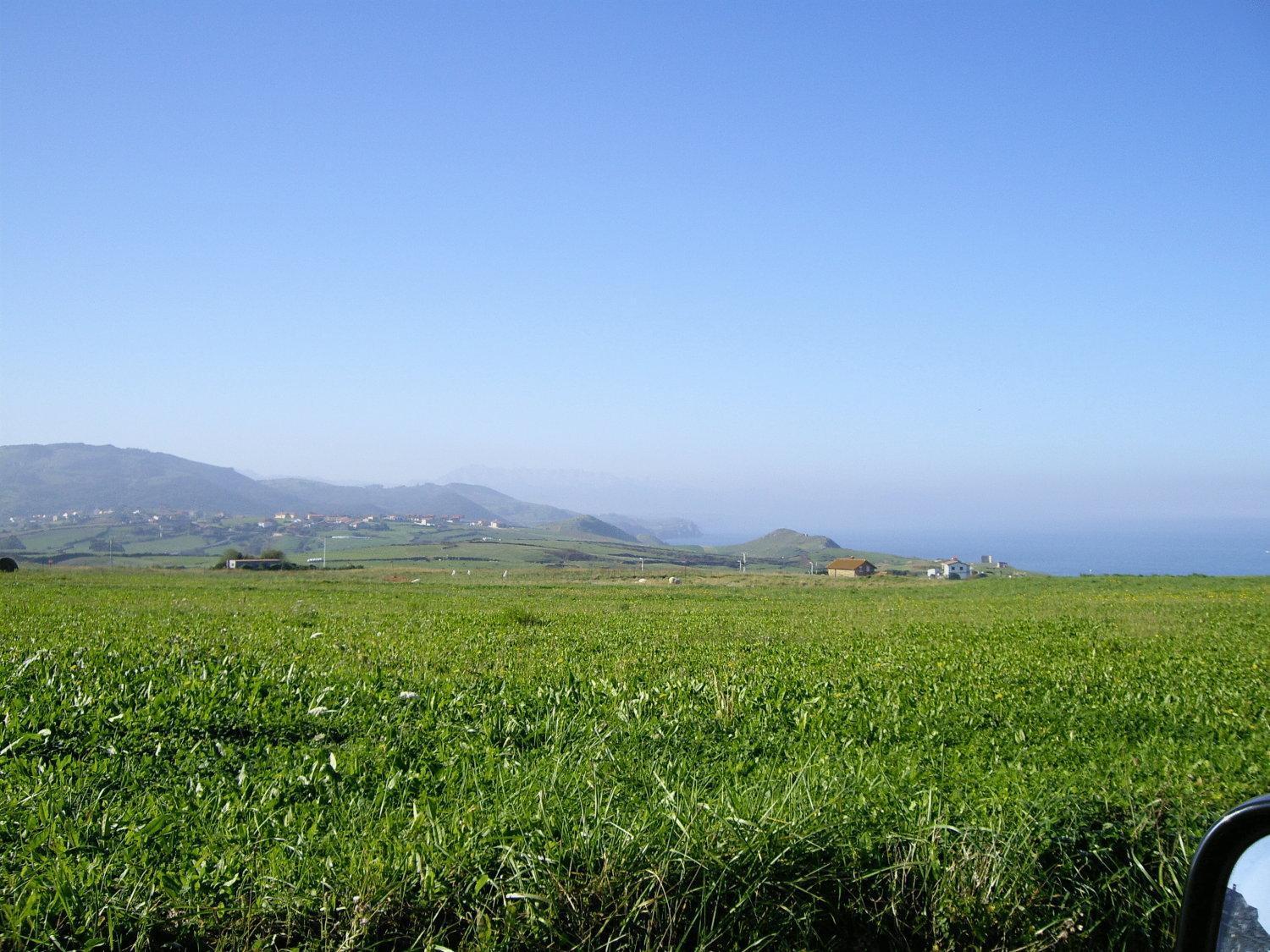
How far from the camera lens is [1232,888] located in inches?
97.1

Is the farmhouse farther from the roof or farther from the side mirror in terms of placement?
the side mirror

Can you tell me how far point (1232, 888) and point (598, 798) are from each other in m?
2.86

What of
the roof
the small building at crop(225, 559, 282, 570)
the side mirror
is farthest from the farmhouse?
the side mirror

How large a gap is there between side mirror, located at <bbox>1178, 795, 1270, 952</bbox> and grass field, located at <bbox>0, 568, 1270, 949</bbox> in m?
1.61

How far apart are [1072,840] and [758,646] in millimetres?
10805

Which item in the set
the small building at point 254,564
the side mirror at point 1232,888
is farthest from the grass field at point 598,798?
the small building at point 254,564

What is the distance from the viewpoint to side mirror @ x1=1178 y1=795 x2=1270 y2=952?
2295 mm

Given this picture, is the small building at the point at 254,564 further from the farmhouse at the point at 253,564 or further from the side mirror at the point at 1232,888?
the side mirror at the point at 1232,888

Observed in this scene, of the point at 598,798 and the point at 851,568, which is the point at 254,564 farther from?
the point at 598,798

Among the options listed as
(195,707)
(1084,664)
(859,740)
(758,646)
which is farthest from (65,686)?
(1084,664)

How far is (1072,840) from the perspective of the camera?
178 inches

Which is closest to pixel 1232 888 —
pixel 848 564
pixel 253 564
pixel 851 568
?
pixel 253 564

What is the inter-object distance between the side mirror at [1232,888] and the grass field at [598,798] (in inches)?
63.4

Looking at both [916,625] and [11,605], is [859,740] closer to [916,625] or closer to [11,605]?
[916,625]
